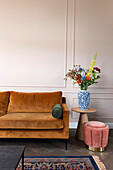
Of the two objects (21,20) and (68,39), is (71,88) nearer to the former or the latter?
(68,39)

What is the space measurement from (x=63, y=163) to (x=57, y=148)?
0.46m

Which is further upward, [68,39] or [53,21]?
[53,21]

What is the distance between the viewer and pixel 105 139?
7.01 ft

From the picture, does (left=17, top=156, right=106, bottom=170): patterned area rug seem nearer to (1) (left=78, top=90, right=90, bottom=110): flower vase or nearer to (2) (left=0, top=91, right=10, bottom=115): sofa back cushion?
(1) (left=78, top=90, right=90, bottom=110): flower vase

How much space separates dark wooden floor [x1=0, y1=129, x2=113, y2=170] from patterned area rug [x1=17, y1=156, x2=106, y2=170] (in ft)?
0.32

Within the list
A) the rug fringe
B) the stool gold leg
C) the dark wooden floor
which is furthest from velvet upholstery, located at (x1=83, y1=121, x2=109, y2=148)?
the stool gold leg

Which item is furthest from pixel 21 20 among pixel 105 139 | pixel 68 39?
pixel 105 139

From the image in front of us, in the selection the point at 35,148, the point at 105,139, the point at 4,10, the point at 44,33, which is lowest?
the point at 35,148

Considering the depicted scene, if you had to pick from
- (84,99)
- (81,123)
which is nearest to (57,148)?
(81,123)

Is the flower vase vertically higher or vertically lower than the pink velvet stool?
higher

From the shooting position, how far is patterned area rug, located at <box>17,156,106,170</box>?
5.50ft

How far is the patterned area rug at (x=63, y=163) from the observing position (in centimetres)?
168

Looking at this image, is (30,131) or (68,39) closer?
(30,131)

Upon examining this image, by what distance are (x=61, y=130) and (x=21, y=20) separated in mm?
2429
